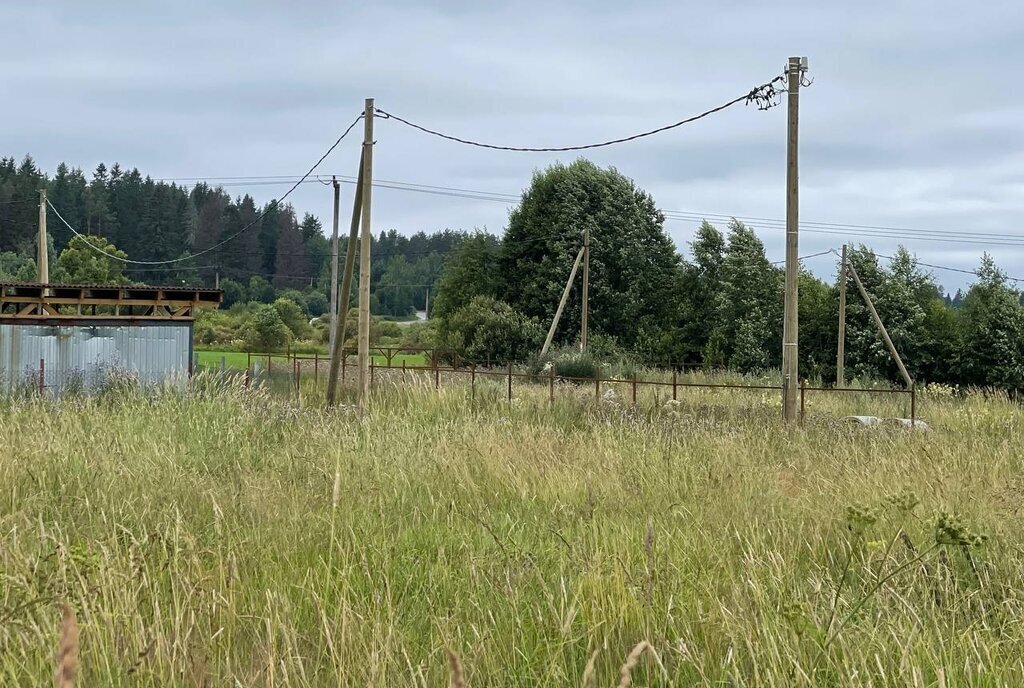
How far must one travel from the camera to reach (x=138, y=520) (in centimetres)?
486

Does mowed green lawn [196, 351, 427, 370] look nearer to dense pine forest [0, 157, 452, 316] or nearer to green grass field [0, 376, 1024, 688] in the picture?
green grass field [0, 376, 1024, 688]

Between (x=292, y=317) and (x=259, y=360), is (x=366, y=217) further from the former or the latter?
(x=292, y=317)

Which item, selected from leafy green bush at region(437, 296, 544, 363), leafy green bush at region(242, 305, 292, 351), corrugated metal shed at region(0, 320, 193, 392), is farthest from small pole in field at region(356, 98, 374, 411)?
leafy green bush at region(242, 305, 292, 351)

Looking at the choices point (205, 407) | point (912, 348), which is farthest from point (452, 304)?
point (205, 407)

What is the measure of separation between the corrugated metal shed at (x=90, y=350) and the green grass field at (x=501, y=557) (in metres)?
9.64

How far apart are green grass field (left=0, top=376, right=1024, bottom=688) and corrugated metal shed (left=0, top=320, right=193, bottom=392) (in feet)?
31.6

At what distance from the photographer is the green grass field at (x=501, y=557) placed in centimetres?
292

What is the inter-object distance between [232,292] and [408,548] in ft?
298

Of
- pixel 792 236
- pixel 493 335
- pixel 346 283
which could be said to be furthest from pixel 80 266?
pixel 792 236

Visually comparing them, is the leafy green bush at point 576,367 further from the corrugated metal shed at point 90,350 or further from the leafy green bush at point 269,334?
the leafy green bush at point 269,334

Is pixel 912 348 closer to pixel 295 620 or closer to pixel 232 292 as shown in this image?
pixel 295 620

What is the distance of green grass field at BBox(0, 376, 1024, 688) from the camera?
292 cm

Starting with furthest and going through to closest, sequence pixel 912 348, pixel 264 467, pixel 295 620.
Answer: pixel 912 348
pixel 264 467
pixel 295 620

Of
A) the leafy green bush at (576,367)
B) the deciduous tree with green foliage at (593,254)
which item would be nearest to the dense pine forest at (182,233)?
the deciduous tree with green foliage at (593,254)
